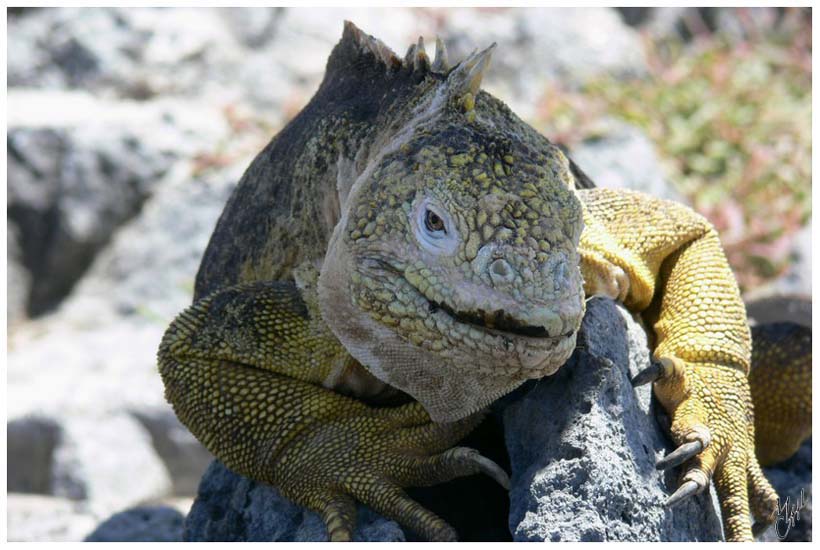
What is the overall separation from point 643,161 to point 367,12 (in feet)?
21.5

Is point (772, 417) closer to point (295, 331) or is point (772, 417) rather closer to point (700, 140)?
point (295, 331)

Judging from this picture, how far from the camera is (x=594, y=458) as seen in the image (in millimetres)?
3385

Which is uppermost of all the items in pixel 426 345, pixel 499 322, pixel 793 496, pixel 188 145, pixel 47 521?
pixel 188 145

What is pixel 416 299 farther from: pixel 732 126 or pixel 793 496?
pixel 732 126

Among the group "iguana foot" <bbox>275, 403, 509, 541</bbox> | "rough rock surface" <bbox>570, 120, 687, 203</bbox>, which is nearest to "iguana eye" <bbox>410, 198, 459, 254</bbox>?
"iguana foot" <bbox>275, 403, 509, 541</bbox>

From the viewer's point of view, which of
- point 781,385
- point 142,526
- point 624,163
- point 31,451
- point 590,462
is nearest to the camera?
point 590,462

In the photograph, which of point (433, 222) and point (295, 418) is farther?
point (295, 418)

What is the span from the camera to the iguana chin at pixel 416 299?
2.99 m

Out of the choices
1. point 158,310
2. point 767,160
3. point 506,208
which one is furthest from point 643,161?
point 506,208

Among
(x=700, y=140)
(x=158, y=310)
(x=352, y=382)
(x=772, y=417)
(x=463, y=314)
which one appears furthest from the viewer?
(x=700, y=140)

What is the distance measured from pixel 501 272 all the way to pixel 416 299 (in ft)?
0.91

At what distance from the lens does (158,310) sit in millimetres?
10617

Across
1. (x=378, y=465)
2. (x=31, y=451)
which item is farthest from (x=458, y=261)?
(x=31, y=451)

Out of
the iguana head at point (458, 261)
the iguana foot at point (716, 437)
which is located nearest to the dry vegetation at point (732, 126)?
the iguana foot at point (716, 437)
